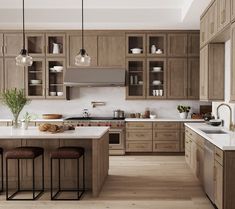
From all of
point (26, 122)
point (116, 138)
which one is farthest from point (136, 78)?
point (26, 122)

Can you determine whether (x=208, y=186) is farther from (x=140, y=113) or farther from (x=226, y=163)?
(x=140, y=113)

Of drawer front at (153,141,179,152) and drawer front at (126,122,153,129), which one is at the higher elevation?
drawer front at (126,122,153,129)

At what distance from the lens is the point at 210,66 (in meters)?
5.16

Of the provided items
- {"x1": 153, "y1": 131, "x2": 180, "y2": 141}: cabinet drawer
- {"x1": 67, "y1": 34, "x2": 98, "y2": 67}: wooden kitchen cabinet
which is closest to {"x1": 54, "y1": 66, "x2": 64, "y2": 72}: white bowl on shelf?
{"x1": 67, "y1": 34, "x2": 98, "y2": 67}: wooden kitchen cabinet

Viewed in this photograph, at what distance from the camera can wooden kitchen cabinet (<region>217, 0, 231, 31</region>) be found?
12.8 feet

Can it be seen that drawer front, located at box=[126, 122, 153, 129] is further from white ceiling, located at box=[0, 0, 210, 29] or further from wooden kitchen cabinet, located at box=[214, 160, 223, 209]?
wooden kitchen cabinet, located at box=[214, 160, 223, 209]

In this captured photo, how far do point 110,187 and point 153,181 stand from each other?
0.76 m

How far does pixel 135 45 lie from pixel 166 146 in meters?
2.52

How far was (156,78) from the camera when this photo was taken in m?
7.43

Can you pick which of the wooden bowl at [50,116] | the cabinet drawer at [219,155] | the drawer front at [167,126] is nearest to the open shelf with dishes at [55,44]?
the wooden bowl at [50,116]

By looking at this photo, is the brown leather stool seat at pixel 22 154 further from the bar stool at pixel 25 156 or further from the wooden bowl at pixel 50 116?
the wooden bowl at pixel 50 116

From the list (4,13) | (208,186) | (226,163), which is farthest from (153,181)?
(4,13)

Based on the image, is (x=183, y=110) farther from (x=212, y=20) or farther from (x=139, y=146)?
(x=212, y=20)

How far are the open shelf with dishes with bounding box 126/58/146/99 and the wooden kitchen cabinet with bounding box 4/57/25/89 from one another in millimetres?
2475
